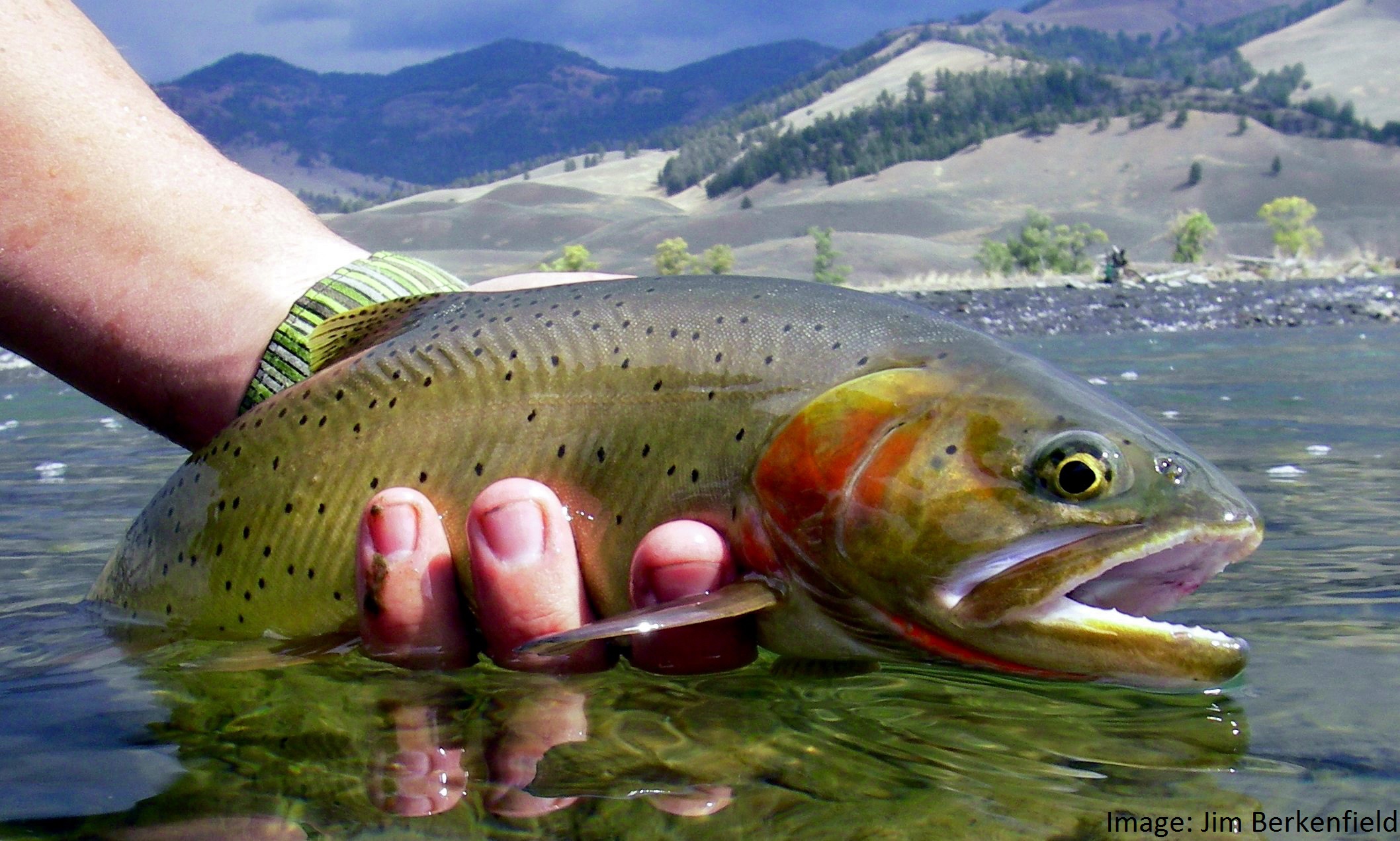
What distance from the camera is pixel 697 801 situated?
164 centimetres

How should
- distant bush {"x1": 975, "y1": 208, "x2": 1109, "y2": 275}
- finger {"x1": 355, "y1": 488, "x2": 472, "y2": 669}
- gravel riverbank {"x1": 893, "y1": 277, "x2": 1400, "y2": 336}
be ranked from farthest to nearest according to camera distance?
distant bush {"x1": 975, "y1": 208, "x2": 1109, "y2": 275} → gravel riverbank {"x1": 893, "y1": 277, "x2": 1400, "y2": 336} → finger {"x1": 355, "y1": 488, "x2": 472, "y2": 669}

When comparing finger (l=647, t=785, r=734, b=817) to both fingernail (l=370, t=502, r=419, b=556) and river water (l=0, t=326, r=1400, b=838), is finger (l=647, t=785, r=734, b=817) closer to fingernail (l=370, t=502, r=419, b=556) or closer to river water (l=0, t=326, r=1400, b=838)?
river water (l=0, t=326, r=1400, b=838)

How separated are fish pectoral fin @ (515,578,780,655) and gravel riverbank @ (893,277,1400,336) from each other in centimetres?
2057

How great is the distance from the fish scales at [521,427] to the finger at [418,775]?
427mm

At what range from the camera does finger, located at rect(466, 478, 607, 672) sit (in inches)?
82.7

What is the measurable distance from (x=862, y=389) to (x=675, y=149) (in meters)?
184

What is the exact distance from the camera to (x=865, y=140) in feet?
433

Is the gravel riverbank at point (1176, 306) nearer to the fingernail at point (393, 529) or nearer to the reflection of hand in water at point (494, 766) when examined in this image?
the fingernail at point (393, 529)

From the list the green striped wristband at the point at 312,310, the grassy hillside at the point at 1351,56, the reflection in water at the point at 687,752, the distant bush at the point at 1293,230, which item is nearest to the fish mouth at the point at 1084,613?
the reflection in water at the point at 687,752

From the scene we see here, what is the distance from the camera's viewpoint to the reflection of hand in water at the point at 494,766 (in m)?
1.63

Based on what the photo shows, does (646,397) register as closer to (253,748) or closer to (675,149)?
(253,748)

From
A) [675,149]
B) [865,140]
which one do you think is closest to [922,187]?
[865,140]

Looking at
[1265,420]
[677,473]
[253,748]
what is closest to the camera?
[253,748]

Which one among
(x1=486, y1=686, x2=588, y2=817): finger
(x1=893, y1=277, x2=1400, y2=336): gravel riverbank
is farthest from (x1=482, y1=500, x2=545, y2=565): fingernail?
(x1=893, y1=277, x2=1400, y2=336): gravel riverbank
